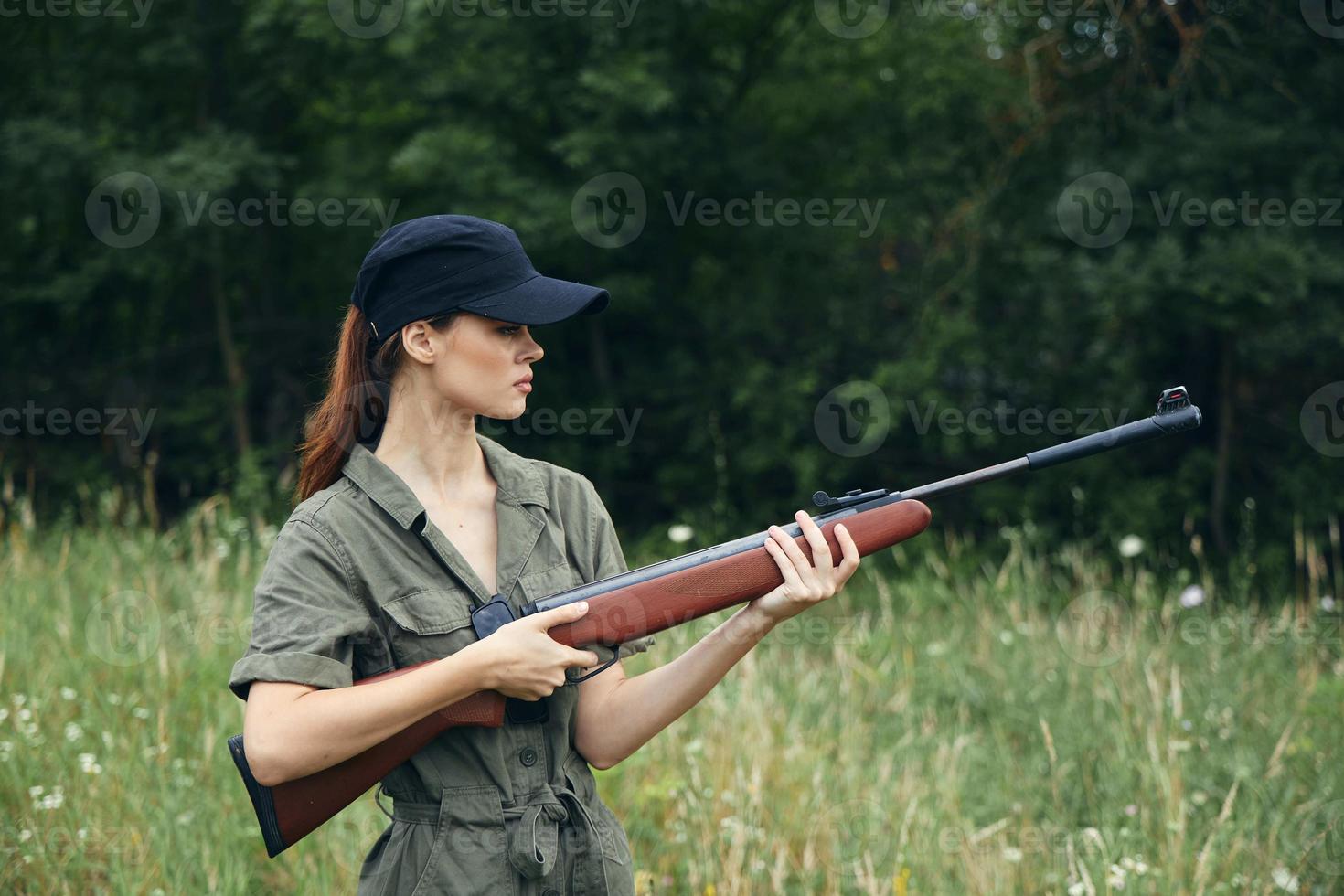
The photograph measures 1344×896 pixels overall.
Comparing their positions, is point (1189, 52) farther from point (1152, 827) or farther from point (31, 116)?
point (31, 116)

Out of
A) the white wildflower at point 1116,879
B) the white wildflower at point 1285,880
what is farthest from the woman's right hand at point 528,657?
the white wildflower at point 1285,880

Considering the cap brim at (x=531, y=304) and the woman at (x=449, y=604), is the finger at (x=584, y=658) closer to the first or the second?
the woman at (x=449, y=604)

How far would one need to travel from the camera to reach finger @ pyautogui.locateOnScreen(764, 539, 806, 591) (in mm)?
2355

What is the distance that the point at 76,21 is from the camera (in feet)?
35.8

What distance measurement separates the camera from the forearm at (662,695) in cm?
225

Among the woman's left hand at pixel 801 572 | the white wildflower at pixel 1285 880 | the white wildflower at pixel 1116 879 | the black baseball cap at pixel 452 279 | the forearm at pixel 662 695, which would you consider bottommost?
the white wildflower at pixel 1285 880

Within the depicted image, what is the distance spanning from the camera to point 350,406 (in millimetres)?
2244

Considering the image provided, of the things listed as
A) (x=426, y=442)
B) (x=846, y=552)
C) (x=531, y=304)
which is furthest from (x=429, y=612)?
(x=846, y=552)

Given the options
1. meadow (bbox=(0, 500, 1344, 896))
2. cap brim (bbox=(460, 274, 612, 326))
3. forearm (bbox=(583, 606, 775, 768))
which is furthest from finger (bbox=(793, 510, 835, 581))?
meadow (bbox=(0, 500, 1344, 896))

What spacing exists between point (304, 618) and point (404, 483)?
1.03ft

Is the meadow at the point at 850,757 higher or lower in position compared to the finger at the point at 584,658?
lower

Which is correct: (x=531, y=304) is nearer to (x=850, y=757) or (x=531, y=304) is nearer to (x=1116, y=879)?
(x=1116, y=879)

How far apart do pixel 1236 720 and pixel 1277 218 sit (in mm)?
4324

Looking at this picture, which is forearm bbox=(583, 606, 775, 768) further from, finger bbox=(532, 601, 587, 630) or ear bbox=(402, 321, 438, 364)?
ear bbox=(402, 321, 438, 364)
